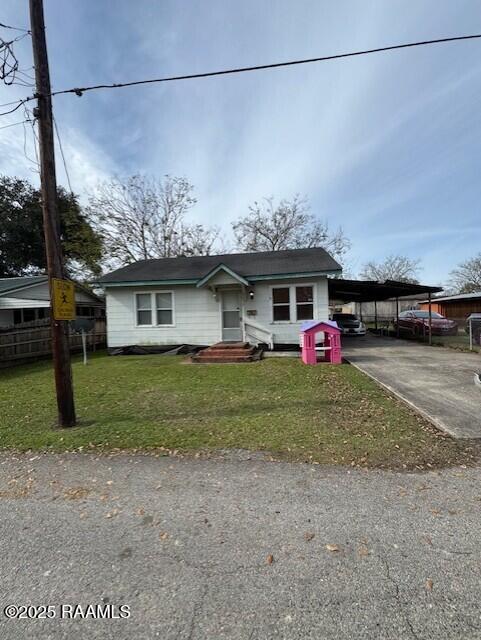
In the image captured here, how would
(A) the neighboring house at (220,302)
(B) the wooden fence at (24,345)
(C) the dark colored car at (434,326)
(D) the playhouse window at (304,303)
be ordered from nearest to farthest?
(B) the wooden fence at (24,345) → (A) the neighboring house at (220,302) → (D) the playhouse window at (304,303) → (C) the dark colored car at (434,326)

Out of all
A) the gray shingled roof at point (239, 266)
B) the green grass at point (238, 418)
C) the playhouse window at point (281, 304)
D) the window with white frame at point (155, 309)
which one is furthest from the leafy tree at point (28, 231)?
the green grass at point (238, 418)

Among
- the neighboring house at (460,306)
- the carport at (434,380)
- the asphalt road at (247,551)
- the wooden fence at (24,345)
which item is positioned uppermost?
the neighboring house at (460,306)

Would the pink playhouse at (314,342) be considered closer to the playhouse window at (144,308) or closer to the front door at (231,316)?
the front door at (231,316)

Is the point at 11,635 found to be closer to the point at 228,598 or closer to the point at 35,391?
the point at 228,598

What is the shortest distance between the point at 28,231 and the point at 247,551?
3300 cm

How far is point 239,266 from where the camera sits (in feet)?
45.9

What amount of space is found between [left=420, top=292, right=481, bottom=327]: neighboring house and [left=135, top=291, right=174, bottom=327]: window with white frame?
832 inches

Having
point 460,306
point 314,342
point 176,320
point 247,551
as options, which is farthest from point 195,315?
point 460,306

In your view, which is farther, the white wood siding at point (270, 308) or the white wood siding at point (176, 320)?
the white wood siding at point (176, 320)

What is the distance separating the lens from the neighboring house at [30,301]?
53.3ft

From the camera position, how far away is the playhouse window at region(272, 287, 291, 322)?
12734 mm

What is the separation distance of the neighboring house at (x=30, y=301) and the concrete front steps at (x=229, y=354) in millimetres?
8859

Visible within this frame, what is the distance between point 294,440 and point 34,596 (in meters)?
2.91

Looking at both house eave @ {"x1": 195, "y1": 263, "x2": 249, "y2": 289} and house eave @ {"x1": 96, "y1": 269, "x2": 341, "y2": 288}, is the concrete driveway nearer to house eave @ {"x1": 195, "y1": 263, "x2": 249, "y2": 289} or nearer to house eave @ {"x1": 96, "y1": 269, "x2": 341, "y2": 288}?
house eave @ {"x1": 96, "y1": 269, "x2": 341, "y2": 288}
